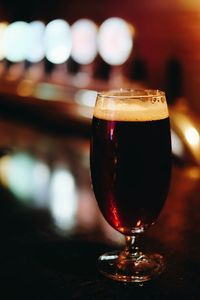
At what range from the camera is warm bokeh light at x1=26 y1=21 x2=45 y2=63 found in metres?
5.43

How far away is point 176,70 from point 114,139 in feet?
11.5

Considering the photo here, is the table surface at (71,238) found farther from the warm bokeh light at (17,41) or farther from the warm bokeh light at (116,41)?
the warm bokeh light at (17,41)

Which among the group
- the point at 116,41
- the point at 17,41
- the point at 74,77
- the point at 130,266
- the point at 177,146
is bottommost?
the point at 130,266

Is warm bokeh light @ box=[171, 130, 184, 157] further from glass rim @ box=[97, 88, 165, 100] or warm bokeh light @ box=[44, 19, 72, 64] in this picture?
warm bokeh light @ box=[44, 19, 72, 64]

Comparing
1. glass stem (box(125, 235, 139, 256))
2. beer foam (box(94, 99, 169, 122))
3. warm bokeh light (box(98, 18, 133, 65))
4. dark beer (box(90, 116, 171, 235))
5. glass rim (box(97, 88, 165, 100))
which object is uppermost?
warm bokeh light (box(98, 18, 133, 65))

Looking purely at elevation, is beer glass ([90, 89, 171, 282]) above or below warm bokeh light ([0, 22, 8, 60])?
below

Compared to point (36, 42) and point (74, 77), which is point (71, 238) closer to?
point (74, 77)

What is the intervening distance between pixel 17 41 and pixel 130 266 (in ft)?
17.2

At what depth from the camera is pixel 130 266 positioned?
882 mm

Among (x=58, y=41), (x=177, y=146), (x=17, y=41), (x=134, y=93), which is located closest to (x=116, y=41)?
(x=58, y=41)

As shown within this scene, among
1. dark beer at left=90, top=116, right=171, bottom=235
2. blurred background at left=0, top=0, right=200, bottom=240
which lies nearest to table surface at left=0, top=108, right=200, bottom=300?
blurred background at left=0, top=0, right=200, bottom=240

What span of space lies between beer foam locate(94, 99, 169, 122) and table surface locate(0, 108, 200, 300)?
27 centimetres

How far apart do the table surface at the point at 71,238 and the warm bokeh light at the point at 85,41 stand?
3.31m

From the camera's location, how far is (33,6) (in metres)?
6.06
